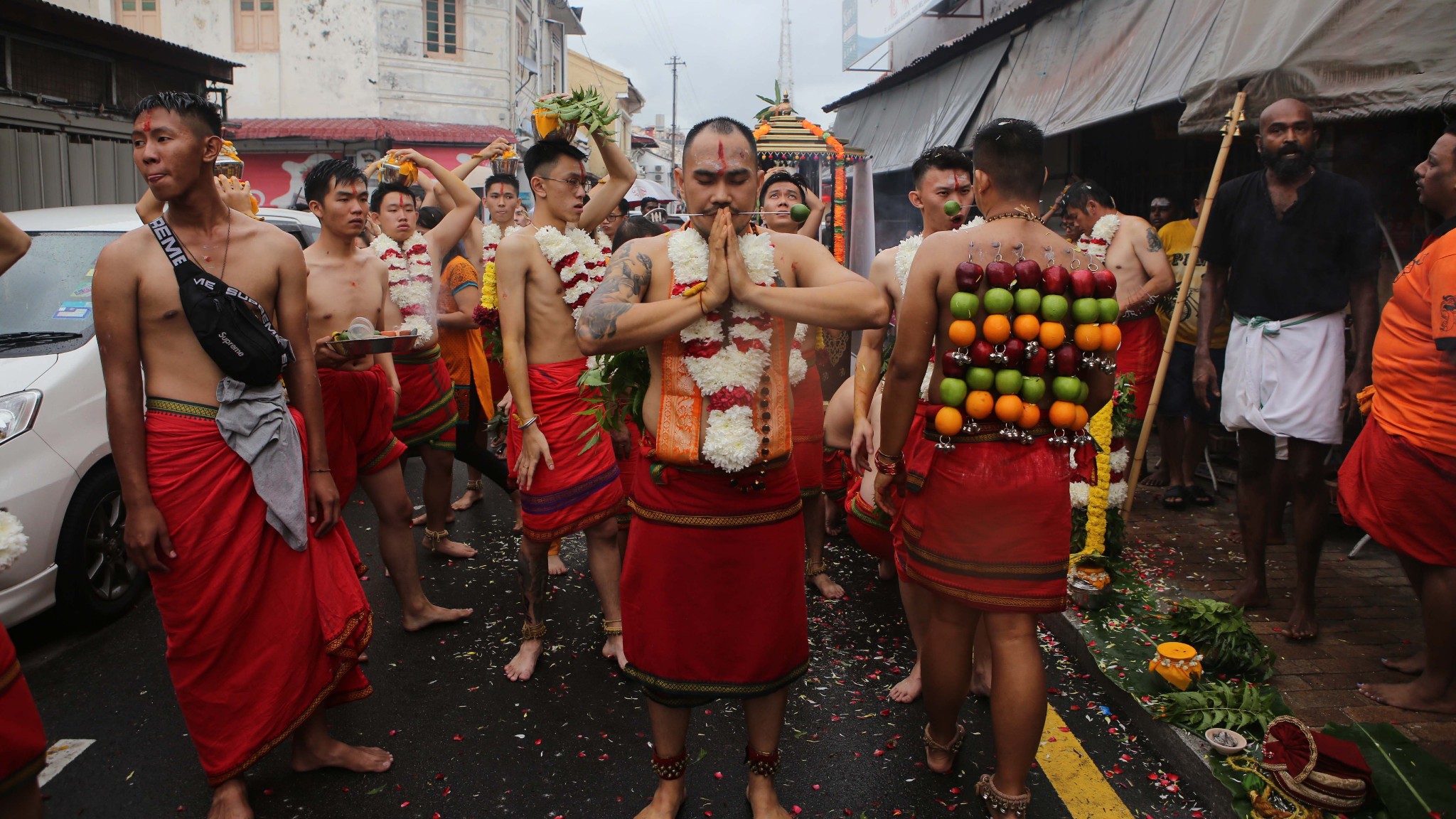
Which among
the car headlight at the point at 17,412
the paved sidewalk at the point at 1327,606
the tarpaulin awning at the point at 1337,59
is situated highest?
the tarpaulin awning at the point at 1337,59

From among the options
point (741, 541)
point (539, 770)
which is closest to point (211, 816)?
point (539, 770)

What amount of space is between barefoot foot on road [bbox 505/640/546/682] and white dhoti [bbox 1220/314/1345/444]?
3.69 metres

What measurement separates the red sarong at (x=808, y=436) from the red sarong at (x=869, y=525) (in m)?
0.64

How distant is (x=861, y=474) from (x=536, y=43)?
30984mm

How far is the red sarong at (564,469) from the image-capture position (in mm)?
4184

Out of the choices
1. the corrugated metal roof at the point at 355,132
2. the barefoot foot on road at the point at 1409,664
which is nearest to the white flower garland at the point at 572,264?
the barefoot foot on road at the point at 1409,664

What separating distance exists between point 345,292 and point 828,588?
9.91 feet

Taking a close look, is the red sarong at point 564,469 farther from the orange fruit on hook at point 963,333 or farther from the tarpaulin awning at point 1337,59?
the tarpaulin awning at point 1337,59

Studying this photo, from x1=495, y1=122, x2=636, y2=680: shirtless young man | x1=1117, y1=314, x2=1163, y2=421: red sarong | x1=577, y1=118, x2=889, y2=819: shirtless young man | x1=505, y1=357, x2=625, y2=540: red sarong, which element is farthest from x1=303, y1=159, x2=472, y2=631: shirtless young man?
x1=1117, y1=314, x2=1163, y2=421: red sarong

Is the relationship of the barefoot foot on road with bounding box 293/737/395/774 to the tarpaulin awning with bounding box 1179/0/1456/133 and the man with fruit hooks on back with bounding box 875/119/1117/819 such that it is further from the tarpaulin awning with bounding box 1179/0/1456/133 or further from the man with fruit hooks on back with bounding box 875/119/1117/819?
the tarpaulin awning with bounding box 1179/0/1456/133

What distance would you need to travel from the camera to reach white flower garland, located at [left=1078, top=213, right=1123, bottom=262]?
6.15 meters

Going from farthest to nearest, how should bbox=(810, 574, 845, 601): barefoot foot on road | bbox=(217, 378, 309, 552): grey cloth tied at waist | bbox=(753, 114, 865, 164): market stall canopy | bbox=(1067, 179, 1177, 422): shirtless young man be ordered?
1. bbox=(753, 114, 865, 164): market stall canopy
2. bbox=(1067, 179, 1177, 422): shirtless young man
3. bbox=(810, 574, 845, 601): barefoot foot on road
4. bbox=(217, 378, 309, 552): grey cloth tied at waist

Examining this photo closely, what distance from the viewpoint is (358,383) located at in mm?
4496

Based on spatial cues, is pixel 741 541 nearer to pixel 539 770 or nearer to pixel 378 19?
pixel 539 770
